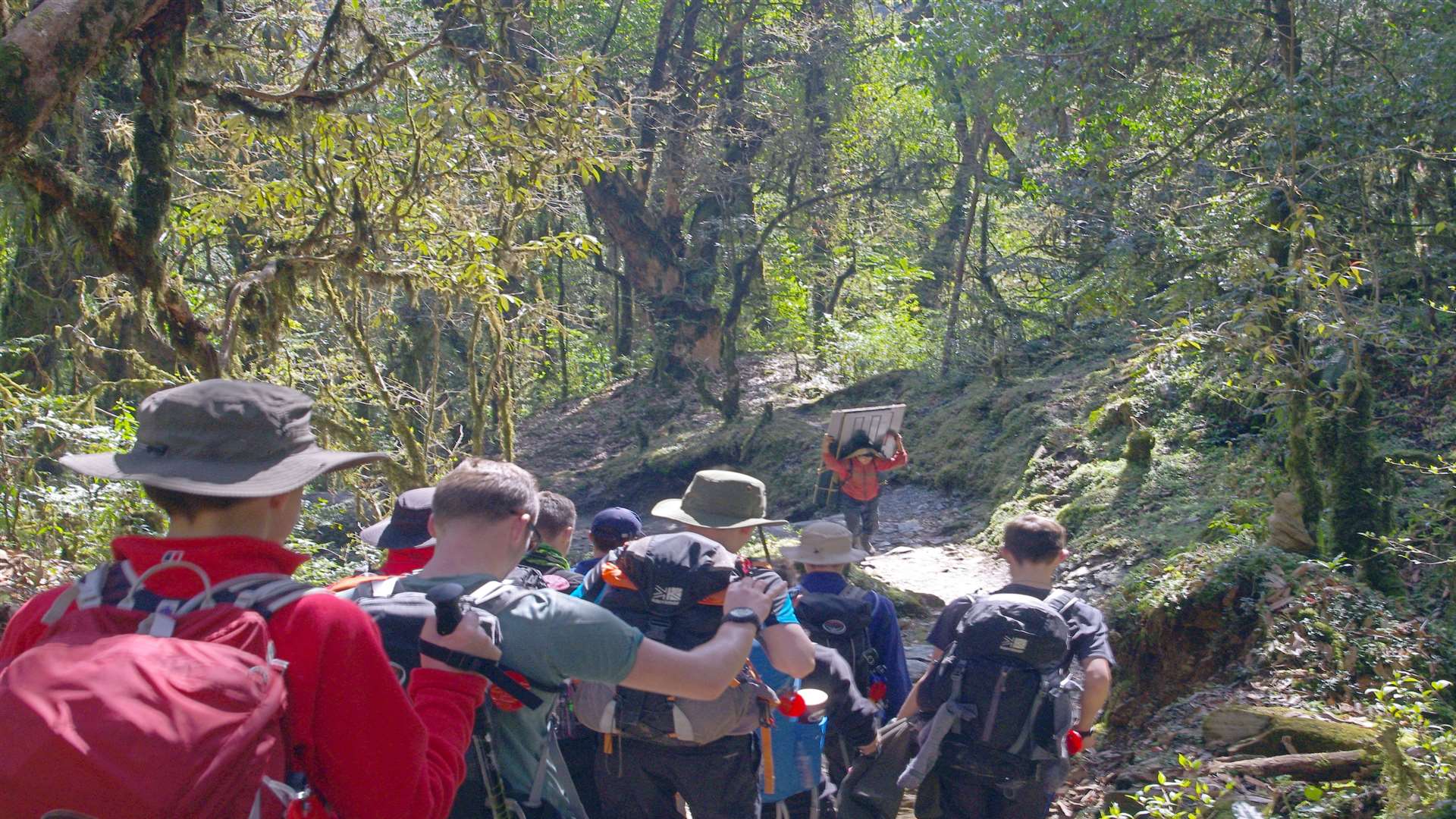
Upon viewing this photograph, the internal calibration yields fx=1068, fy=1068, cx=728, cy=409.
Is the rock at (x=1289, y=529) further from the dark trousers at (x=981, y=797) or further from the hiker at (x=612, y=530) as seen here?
the hiker at (x=612, y=530)

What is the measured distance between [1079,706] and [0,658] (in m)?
3.53

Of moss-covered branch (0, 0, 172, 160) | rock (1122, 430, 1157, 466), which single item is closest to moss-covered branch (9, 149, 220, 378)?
moss-covered branch (0, 0, 172, 160)

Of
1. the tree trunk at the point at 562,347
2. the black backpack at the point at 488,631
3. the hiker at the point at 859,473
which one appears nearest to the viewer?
the black backpack at the point at 488,631

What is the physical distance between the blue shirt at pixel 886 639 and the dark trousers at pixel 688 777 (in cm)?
106

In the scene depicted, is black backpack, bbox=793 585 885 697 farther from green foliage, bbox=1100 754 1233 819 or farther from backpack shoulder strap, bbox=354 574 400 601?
backpack shoulder strap, bbox=354 574 400 601

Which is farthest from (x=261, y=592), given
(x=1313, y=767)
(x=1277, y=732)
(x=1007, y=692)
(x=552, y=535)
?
(x=1277, y=732)

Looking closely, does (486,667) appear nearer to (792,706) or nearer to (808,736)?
(792,706)

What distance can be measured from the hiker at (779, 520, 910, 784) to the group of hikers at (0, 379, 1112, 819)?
0.05 feet

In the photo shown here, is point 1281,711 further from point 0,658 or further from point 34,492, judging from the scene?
point 34,492

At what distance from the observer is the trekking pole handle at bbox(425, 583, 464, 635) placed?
2.25m

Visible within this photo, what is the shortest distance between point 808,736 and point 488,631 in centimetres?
211

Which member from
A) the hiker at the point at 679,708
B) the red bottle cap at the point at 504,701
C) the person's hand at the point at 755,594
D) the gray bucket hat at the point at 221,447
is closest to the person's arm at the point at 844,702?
the hiker at the point at 679,708

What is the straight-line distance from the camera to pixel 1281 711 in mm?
5828

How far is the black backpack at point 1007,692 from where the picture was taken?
3941mm
